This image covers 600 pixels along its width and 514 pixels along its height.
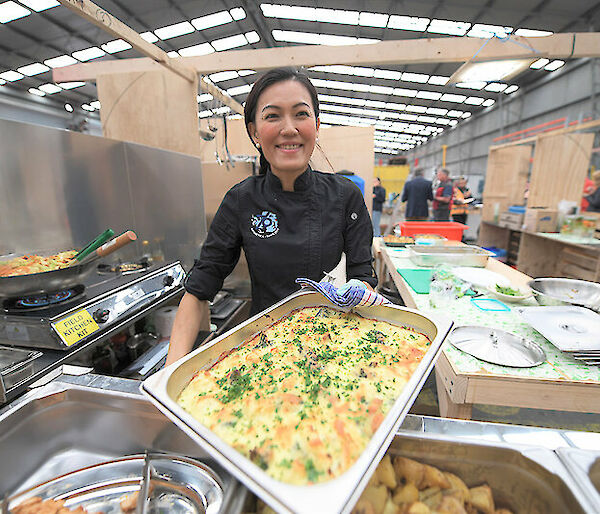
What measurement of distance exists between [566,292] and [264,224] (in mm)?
1949

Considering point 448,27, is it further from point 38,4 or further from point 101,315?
point 101,315

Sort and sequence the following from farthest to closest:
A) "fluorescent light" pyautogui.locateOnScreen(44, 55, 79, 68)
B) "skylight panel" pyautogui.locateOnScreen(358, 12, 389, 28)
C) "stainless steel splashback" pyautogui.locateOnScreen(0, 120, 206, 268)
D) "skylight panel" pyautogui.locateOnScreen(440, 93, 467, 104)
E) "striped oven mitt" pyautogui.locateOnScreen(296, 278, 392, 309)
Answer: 1. "skylight panel" pyautogui.locateOnScreen(440, 93, 467, 104)
2. "fluorescent light" pyautogui.locateOnScreen(44, 55, 79, 68)
3. "skylight panel" pyautogui.locateOnScreen(358, 12, 389, 28)
4. "stainless steel splashback" pyautogui.locateOnScreen(0, 120, 206, 268)
5. "striped oven mitt" pyautogui.locateOnScreen(296, 278, 392, 309)

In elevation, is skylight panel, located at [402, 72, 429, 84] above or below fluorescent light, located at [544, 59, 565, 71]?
above

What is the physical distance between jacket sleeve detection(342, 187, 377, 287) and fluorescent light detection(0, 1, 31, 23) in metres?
7.93

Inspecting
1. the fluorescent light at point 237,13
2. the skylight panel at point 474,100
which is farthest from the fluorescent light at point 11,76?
the skylight panel at point 474,100

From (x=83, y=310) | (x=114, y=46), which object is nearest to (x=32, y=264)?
(x=83, y=310)

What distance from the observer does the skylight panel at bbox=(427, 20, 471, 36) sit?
7.79 m

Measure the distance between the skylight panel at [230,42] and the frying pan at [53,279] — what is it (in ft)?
31.6

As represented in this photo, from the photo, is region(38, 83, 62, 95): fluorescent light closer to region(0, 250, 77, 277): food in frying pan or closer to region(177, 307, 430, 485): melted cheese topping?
region(0, 250, 77, 277): food in frying pan

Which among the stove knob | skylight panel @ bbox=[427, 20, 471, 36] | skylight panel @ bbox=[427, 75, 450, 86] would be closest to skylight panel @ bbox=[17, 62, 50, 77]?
skylight panel @ bbox=[427, 20, 471, 36]

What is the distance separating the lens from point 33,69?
8.99m

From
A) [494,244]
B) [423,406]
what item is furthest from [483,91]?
[423,406]

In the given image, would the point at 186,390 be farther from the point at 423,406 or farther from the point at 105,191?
the point at 105,191

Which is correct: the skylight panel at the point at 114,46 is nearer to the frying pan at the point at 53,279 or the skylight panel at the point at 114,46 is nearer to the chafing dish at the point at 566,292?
the frying pan at the point at 53,279
